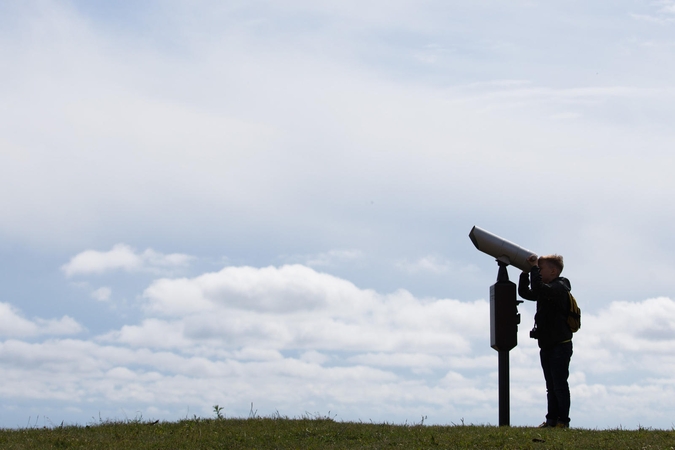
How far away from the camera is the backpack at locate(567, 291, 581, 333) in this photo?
11.8 m

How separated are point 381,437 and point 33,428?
537 cm

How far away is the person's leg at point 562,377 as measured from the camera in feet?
38.4

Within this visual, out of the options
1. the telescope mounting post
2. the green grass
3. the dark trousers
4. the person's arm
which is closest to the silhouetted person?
the dark trousers

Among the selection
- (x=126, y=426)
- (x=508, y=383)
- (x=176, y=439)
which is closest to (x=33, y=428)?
(x=126, y=426)

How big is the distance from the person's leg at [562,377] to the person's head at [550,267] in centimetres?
106

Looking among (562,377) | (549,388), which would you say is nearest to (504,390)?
(549,388)

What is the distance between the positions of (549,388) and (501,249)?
7.83ft

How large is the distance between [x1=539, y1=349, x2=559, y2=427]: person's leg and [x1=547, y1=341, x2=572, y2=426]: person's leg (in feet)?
0.64

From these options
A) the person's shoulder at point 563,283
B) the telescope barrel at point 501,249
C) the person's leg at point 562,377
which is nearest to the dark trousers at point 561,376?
the person's leg at point 562,377

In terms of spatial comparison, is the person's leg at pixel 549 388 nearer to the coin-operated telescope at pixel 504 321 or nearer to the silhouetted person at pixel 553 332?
the silhouetted person at pixel 553 332

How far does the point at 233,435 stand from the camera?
414 inches

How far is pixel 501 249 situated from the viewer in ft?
42.9

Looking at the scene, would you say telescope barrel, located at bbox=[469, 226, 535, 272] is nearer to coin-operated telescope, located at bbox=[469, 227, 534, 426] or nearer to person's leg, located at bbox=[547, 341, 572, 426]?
coin-operated telescope, located at bbox=[469, 227, 534, 426]

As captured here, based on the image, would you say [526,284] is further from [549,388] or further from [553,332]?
[549,388]
